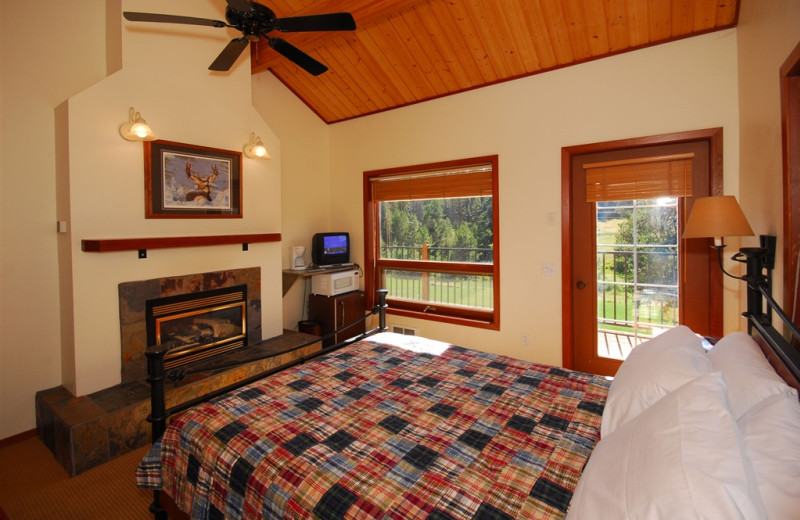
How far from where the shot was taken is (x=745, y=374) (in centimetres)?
128

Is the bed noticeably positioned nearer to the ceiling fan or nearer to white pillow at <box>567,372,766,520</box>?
white pillow at <box>567,372,766,520</box>

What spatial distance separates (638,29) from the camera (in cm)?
275

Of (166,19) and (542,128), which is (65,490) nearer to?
(166,19)

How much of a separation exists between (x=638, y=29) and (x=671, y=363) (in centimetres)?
256

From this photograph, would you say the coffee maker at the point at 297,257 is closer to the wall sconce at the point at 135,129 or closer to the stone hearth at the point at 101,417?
the stone hearth at the point at 101,417

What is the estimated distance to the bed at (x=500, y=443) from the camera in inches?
33.5

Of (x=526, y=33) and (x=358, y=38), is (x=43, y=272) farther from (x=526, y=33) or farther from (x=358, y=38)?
(x=526, y=33)

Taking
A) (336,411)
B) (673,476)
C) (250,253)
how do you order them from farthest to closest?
1. (250,253)
2. (336,411)
3. (673,476)

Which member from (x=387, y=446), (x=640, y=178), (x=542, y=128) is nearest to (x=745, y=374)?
(x=387, y=446)

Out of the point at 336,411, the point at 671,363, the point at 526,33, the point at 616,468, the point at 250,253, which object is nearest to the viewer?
the point at 616,468

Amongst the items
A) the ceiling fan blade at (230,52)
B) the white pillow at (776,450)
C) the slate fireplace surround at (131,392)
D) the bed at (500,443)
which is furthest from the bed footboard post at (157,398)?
the white pillow at (776,450)

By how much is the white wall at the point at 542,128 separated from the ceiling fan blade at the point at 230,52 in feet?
6.83

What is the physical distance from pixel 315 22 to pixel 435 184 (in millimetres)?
2212

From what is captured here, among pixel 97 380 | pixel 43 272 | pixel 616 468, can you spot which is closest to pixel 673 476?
pixel 616 468
